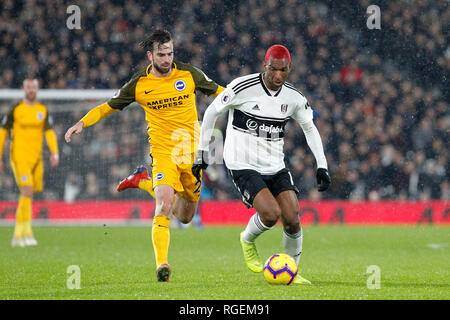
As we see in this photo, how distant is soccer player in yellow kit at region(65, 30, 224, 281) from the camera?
7.77 m

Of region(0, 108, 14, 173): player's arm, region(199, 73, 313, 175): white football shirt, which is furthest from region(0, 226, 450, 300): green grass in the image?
region(0, 108, 14, 173): player's arm

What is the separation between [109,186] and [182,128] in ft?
30.0

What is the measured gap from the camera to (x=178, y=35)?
18.8 m

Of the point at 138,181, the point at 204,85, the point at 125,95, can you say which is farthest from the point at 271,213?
the point at 138,181

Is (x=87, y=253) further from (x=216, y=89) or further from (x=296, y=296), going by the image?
(x=296, y=296)

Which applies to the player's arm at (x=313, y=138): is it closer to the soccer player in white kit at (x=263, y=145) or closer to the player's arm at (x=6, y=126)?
the soccer player in white kit at (x=263, y=145)

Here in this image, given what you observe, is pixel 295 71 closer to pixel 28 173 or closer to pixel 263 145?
pixel 28 173

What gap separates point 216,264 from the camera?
370 inches

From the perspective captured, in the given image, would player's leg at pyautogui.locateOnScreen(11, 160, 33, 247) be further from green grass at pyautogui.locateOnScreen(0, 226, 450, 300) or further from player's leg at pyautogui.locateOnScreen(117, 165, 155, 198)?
player's leg at pyautogui.locateOnScreen(117, 165, 155, 198)

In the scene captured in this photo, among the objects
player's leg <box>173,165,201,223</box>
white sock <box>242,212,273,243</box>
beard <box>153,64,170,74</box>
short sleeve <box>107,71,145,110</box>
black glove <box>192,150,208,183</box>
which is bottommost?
white sock <box>242,212,273,243</box>

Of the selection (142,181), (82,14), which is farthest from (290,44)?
(142,181)

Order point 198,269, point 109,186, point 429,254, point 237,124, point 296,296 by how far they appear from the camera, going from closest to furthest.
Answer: point 296,296, point 237,124, point 198,269, point 429,254, point 109,186
